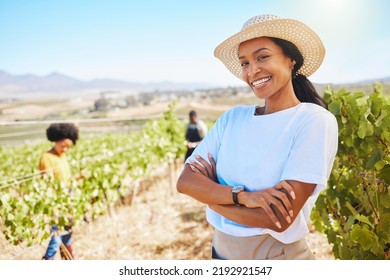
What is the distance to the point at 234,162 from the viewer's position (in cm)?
106

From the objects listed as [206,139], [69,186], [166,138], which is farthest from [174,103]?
[206,139]

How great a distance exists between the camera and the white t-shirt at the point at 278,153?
950 mm

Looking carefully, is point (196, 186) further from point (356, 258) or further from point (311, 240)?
point (311, 240)

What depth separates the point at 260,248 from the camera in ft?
3.51

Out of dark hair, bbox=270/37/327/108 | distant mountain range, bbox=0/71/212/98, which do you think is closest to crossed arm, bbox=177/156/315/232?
dark hair, bbox=270/37/327/108

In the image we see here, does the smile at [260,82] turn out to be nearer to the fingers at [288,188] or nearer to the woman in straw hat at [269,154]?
the woman in straw hat at [269,154]

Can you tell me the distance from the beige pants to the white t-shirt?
33 mm

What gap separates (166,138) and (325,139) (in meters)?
4.82

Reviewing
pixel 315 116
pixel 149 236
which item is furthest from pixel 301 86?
pixel 149 236

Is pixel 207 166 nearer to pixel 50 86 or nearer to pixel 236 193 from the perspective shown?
→ pixel 236 193

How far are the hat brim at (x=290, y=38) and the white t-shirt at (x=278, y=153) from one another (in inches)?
8.0

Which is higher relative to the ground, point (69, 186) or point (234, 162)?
point (234, 162)

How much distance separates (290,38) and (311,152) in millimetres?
351

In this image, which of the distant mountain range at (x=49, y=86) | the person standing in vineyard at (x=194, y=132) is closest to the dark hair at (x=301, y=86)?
the distant mountain range at (x=49, y=86)
